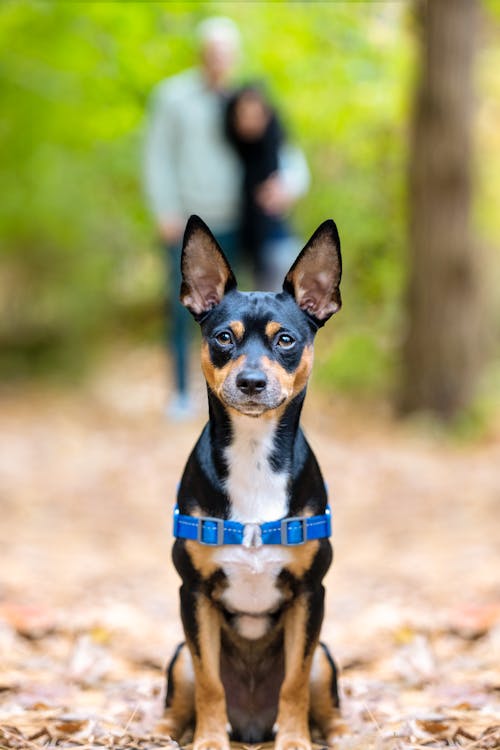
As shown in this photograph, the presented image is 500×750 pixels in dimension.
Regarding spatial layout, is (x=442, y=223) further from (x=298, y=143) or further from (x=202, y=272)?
(x=202, y=272)

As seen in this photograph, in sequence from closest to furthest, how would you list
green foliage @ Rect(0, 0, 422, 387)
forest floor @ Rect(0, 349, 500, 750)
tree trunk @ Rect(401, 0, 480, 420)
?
forest floor @ Rect(0, 349, 500, 750)
tree trunk @ Rect(401, 0, 480, 420)
green foliage @ Rect(0, 0, 422, 387)

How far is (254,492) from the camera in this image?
9.24ft

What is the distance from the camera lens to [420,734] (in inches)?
118

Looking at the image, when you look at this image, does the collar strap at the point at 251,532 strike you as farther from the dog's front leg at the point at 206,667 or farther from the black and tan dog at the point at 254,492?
the dog's front leg at the point at 206,667

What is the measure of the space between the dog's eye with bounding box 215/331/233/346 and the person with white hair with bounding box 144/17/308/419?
4.77 m

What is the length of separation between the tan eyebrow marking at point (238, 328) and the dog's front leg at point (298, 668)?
76 centimetres

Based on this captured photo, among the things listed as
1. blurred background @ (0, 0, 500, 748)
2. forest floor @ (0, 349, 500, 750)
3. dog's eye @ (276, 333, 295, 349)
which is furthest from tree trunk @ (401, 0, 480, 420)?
dog's eye @ (276, 333, 295, 349)

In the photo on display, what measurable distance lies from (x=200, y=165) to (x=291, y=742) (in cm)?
540

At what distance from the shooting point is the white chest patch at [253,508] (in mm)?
2777

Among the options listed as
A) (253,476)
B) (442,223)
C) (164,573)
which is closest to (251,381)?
(253,476)

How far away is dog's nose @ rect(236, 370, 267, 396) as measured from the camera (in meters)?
2.63

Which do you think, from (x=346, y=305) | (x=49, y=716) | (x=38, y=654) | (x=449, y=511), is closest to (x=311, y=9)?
(x=346, y=305)

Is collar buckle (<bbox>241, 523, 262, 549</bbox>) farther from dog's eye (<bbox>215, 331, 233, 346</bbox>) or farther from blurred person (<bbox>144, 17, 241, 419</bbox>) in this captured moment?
blurred person (<bbox>144, 17, 241, 419</bbox>)

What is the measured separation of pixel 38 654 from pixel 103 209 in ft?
27.9
